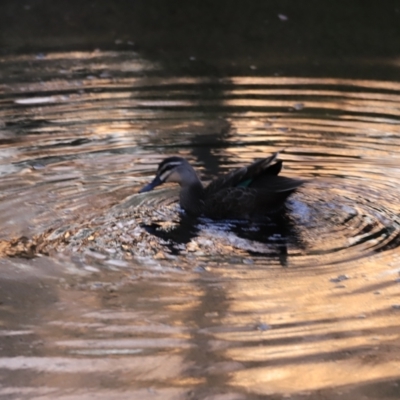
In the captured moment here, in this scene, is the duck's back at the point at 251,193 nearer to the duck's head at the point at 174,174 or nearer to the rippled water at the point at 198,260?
the rippled water at the point at 198,260

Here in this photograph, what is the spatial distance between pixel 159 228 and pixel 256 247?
95 cm

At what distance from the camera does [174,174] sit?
7.61 m

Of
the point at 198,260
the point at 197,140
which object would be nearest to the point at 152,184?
the point at 198,260

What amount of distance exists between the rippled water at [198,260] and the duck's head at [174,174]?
209 mm

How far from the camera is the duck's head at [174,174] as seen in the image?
756cm

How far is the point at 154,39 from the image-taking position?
14.7 meters

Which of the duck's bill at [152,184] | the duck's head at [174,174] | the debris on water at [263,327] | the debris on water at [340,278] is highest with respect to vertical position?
the duck's head at [174,174]

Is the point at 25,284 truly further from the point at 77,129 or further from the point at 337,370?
the point at 77,129

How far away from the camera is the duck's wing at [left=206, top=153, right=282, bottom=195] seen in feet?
23.5

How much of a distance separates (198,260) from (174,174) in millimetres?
1680

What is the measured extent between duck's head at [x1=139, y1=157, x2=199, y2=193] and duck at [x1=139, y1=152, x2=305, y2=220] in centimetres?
11

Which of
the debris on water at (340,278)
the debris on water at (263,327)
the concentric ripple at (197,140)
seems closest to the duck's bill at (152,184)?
the concentric ripple at (197,140)

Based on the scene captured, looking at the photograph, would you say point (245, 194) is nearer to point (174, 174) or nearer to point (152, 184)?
point (174, 174)

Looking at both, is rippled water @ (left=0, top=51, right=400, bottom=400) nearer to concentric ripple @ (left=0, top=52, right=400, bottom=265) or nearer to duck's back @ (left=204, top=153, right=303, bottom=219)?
concentric ripple @ (left=0, top=52, right=400, bottom=265)
